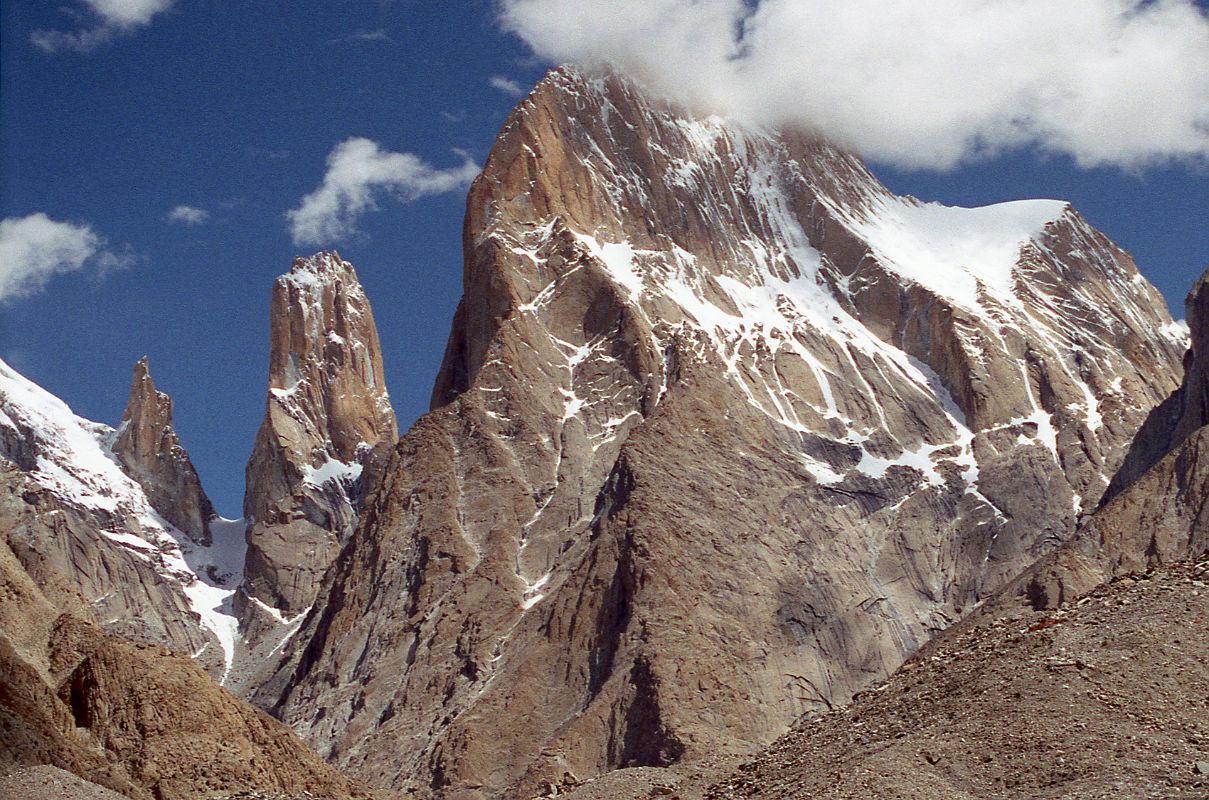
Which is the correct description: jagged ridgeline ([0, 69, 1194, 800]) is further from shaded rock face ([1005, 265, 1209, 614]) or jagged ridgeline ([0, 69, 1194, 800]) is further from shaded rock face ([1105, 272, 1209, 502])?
shaded rock face ([1105, 272, 1209, 502])

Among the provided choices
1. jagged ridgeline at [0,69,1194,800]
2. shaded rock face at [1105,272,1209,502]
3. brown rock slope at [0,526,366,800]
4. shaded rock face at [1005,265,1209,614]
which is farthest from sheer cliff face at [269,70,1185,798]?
brown rock slope at [0,526,366,800]

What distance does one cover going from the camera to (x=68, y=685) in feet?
228

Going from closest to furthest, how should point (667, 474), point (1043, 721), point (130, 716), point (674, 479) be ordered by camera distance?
point (1043, 721)
point (130, 716)
point (674, 479)
point (667, 474)

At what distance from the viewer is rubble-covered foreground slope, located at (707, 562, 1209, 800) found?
45.4 metres

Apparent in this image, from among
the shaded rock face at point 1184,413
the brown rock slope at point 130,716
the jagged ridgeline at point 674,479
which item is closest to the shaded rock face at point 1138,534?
the jagged ridgeline at point 674,479

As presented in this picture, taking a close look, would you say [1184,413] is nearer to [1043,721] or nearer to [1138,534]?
[1138,534]

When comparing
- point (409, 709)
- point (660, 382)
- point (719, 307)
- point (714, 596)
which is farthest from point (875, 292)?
point (409, 709)

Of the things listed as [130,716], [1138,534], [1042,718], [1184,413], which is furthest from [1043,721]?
[1184,413]

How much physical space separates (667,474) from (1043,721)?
352ft

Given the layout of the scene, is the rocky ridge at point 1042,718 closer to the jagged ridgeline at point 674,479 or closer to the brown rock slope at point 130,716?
the brown rock slope at point 130,716

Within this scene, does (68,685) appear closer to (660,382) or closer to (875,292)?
(660,382)

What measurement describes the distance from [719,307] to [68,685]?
118 m

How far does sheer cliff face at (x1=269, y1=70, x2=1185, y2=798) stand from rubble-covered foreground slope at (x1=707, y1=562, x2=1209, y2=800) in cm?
7028

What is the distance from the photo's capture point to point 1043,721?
47156 mm
